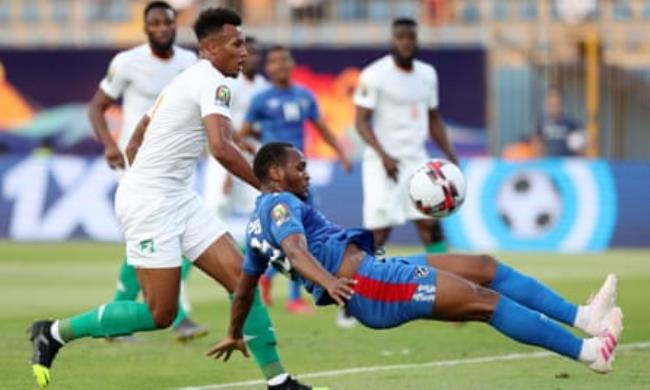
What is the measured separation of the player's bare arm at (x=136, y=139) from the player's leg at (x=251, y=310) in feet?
2.78

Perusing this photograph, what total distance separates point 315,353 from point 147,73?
278 cm

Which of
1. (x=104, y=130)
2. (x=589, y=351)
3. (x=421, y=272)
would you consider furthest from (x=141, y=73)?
(x=589, y=351)

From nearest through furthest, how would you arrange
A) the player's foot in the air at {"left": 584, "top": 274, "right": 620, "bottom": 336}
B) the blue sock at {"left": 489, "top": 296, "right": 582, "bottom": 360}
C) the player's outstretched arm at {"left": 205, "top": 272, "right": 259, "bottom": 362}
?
the blue sock at {"left": 489, "top": 296, "right": 582, "bottom": 360} < the player's outstretched arm at {"left": 205, "top": 272, "right": 259, "bottom": 362} < the player's foot in the air at {"left": 584, "top": 274, "right": 620, "bottom": 336}

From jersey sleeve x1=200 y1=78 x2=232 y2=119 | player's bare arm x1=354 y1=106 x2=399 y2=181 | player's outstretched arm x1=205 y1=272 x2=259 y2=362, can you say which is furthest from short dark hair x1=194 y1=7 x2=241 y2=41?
player's bare arm x1=354 y1=106 x2=399 y2=181

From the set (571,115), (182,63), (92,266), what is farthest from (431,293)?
(571,115)

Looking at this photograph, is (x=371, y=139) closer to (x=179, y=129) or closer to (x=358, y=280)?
(x=179, y=129)

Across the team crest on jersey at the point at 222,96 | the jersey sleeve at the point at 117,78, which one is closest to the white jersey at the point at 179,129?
the team crest on jersey at the point at 222,96

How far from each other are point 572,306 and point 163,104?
8.87 feet

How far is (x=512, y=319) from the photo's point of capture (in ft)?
29.2

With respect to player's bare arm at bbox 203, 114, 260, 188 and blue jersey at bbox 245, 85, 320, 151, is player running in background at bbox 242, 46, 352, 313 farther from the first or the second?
player's bare arm at bbox 203, 114, 260, 188

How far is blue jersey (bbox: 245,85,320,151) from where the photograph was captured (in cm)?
1614

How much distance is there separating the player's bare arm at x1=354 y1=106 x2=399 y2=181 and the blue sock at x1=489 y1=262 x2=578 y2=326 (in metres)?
5.19

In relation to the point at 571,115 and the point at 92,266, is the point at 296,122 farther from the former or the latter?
the point at 571,115

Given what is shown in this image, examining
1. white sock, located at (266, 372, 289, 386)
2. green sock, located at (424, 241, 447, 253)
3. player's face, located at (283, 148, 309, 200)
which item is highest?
player's face, located at (283, 148, 309, 200)
